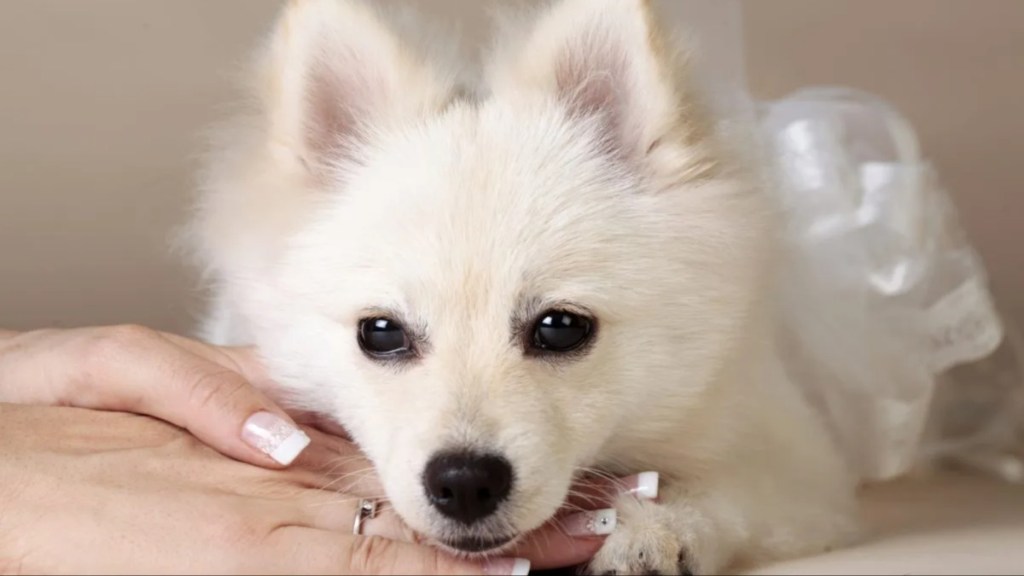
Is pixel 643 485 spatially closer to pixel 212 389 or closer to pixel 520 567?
pixel 520 567

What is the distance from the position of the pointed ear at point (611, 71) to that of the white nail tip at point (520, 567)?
715 millimetres

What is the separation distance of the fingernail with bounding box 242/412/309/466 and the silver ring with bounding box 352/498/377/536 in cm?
14

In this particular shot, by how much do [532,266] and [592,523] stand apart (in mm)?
387

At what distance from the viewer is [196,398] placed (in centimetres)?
165

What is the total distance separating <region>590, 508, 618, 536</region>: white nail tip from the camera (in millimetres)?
1515

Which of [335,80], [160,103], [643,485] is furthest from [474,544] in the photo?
[160,103]

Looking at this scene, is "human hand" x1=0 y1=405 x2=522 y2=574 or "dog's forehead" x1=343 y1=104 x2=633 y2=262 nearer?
"human hand" x1=0 y1=405 x2=522 y2=574

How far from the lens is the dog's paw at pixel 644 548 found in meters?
1.45

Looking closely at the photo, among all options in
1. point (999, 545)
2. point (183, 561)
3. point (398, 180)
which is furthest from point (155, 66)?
point (999, 545)

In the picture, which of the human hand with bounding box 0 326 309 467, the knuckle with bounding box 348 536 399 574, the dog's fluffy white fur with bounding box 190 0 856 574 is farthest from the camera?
the human hand with bounding box 0 326 309 467

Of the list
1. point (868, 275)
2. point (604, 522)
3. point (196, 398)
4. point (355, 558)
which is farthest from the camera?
point (868, 275)

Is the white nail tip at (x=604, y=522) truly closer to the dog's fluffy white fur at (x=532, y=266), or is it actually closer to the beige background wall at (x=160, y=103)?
the dog's fluffy white fur at (x=532, y=266)

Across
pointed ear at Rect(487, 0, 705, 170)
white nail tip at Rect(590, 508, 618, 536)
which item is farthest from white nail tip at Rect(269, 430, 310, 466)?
pointed ear at Rect(487, 0, 705, 170)

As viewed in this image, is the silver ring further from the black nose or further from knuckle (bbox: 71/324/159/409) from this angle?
knuckle (bbox: 71/324/159/409)
